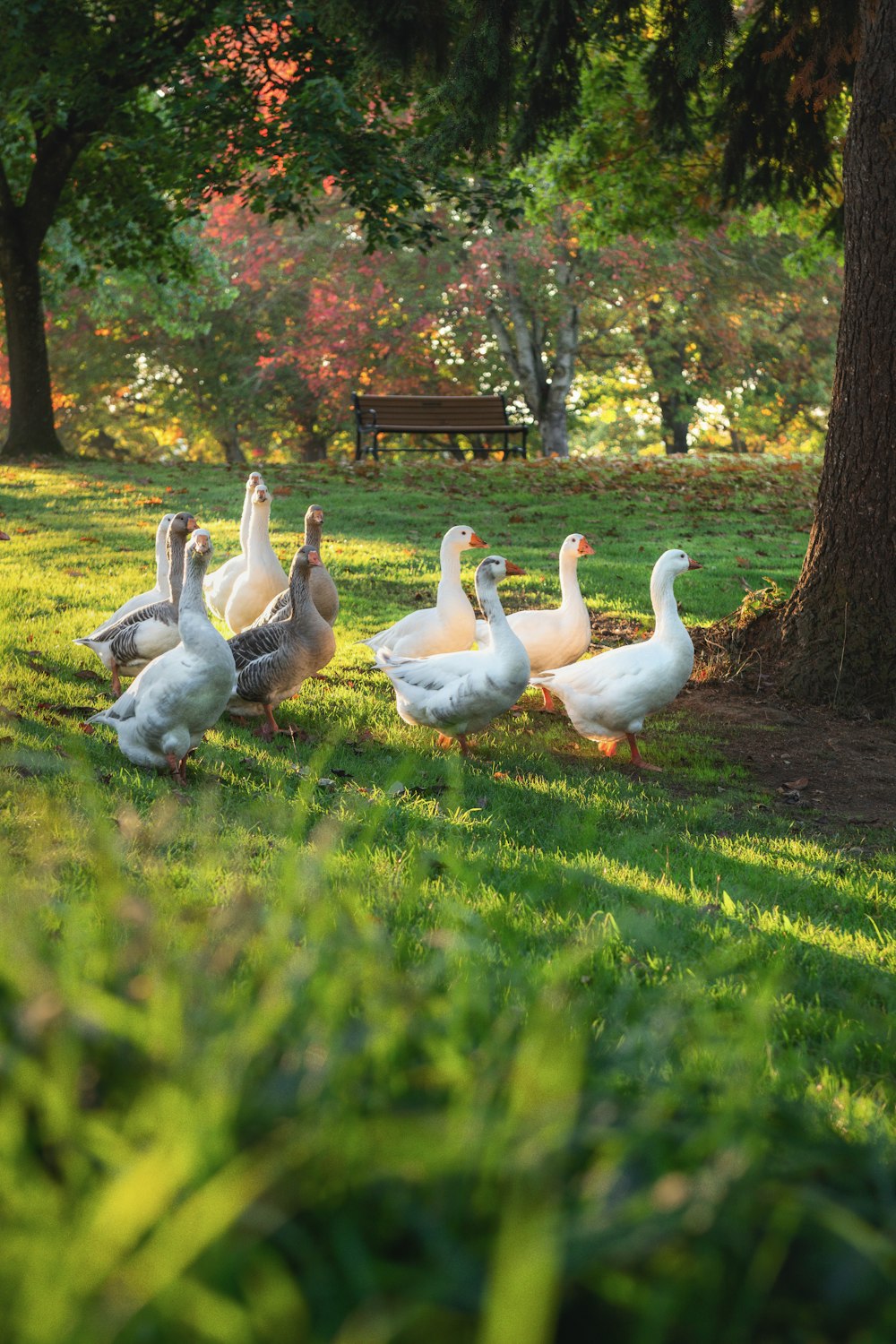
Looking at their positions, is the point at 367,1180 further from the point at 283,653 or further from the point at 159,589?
the point at 159,589

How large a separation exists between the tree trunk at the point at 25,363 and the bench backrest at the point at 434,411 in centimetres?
563

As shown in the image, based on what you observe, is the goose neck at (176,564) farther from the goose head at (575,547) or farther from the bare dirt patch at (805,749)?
the bare dirt patch at (805,749)

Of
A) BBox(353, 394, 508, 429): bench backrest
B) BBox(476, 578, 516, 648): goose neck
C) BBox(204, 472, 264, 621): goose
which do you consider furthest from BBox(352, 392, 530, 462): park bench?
BBox(476, 578, 516, 648): goose neck

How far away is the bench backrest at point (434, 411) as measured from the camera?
2216cm

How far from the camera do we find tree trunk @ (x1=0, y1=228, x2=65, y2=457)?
18969 millimetres

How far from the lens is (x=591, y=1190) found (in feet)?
4.22

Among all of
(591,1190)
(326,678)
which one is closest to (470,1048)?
(591,1190)

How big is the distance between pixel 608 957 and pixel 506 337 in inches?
1040

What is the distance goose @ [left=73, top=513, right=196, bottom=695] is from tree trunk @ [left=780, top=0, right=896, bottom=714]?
13.1 feet

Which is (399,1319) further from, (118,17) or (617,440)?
(617,440)

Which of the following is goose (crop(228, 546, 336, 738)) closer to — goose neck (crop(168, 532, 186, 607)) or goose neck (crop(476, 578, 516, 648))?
goose neck (crop(168, 532, 186, 607))

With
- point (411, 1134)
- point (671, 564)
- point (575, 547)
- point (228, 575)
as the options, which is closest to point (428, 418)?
point (228, 575)

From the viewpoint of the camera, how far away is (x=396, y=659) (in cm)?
663

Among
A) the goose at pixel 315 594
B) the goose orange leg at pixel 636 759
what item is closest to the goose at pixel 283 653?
the goose at pixel 315 594
